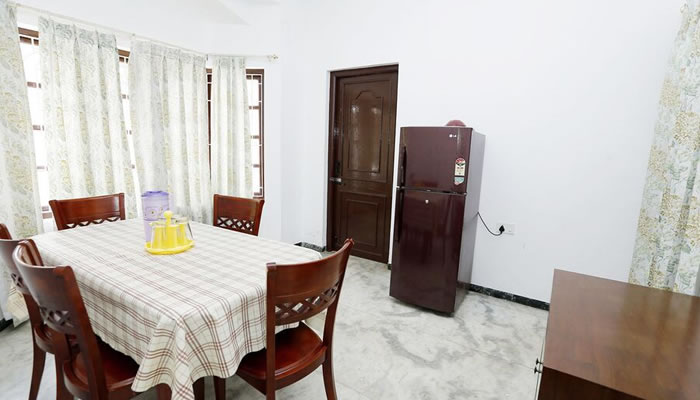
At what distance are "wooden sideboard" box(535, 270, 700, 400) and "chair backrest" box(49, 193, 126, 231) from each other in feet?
8.68

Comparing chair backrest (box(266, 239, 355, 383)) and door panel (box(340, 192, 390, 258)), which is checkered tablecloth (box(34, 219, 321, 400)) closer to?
chair backrest (box(266, 239, 355, 383))

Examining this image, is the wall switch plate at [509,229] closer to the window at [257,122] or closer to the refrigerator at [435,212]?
the refrigerator at [435,212]

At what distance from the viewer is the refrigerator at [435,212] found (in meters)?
2.48

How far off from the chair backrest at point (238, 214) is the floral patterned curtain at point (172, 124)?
4.37 feet

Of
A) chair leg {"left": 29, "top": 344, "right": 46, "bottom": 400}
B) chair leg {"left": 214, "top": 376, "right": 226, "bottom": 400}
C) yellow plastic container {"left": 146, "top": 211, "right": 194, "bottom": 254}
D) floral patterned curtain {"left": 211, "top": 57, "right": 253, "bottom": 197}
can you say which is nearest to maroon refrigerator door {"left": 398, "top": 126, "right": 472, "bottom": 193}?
yellow plastic container {"left": 146, "top": 211, "right": 194, "bottom": 254}

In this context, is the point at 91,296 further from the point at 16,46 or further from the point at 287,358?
the point at 16,46

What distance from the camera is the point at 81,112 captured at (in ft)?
8.55

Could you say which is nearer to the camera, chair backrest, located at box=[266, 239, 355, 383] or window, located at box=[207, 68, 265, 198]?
chair backrest, located at box=[266, 239, 355, 383]

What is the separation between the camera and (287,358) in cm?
133

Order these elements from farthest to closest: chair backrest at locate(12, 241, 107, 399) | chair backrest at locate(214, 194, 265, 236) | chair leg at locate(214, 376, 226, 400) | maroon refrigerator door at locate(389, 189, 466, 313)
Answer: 1. maroon refrigerator door at locate(389, 189, 466, 313)
2. chair backrest at locate(214, 194, 265, 236)
3. chair leg at locate(214, 376, 226, 400)
4. chair backrest at locate(12, 241, 107, 399)

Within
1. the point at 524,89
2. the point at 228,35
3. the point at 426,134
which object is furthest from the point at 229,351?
the point at 228,35

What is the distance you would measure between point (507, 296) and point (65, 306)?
315cm

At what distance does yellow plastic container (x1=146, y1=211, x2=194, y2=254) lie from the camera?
1584 mm

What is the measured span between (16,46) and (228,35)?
1.90 meters
